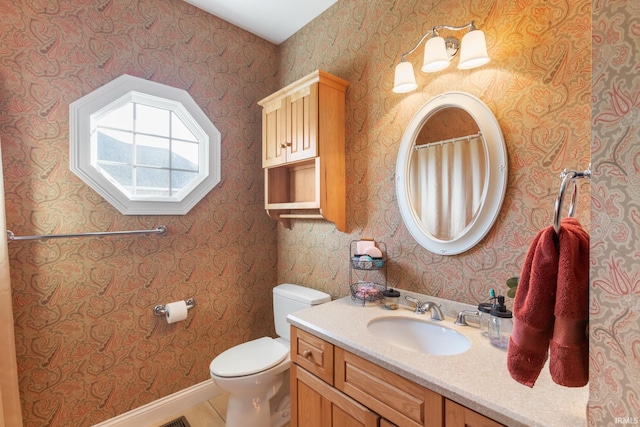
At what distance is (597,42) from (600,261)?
396 millimetres

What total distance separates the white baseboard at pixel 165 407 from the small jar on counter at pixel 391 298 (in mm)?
1445

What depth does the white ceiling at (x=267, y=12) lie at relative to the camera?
189cm

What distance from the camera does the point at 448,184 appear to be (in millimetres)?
1365

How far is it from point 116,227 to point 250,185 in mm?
895

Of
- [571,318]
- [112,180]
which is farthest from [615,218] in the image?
[112,180]

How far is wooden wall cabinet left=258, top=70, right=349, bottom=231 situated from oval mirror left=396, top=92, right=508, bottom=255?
1.34ft

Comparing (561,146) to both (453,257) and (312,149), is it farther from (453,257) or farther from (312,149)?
(312,149)

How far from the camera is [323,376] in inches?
47.1

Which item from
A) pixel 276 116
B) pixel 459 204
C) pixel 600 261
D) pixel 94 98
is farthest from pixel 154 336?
pixel 600 261

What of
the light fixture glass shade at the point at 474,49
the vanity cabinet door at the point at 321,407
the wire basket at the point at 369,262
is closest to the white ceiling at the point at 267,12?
the light fixture glass shade at the point at 474,49

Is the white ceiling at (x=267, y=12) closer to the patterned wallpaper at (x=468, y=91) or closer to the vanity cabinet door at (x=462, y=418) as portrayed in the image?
the patterned wallpaper at (x=468, y=91)

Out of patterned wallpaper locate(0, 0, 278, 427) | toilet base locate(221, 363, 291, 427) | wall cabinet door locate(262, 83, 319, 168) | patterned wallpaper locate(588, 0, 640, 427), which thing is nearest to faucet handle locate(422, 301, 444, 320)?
patterned wallpaper locate(588, 0, 640, 427)

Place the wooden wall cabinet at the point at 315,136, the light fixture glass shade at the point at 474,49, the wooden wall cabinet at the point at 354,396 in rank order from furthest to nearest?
the wooden wall cabinet at the point at 315,136, the light fixture glass shade at the point at 474,49, the wooden wall cabinet at the point at 354,396

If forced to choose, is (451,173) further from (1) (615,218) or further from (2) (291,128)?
(2) (291,128)
